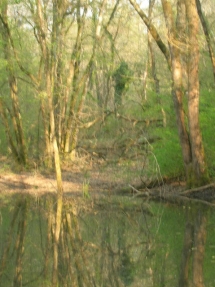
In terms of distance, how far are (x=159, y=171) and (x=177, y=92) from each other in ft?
7.68

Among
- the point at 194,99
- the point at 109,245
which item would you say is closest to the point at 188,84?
the point at 194,99

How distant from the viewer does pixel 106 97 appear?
78.5 feet

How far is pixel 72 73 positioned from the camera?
2406cm

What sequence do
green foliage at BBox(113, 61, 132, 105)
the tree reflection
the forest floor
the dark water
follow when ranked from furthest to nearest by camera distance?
1. green foliage at BBox(113, 61, 132, 105)
2. the forest floor
3. the dark water
4. the tree reflection

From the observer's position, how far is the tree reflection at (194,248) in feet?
25.8

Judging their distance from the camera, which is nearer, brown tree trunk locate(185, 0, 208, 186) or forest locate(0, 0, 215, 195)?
brown tree trunk locate(185, 0, 208, 186)

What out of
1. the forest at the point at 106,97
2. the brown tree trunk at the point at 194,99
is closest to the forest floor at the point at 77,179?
the forest at the point at 106,97

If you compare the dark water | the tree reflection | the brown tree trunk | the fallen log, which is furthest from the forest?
the tree reflection

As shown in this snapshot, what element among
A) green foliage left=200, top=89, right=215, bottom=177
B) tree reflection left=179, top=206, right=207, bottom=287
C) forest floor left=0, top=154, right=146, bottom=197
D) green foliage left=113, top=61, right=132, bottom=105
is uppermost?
green foliage left=113, top=61, right=132, bottom=105

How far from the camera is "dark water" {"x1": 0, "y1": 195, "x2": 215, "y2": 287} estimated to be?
805 cm

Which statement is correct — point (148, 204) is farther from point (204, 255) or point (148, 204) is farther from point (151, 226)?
point (204, 255)

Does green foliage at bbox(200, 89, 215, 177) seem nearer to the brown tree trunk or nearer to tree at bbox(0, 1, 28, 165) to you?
the brown tree trunk

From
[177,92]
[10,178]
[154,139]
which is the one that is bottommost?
[10,178]

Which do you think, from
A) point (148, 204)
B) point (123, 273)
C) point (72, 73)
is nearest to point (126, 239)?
point (123, 273)
